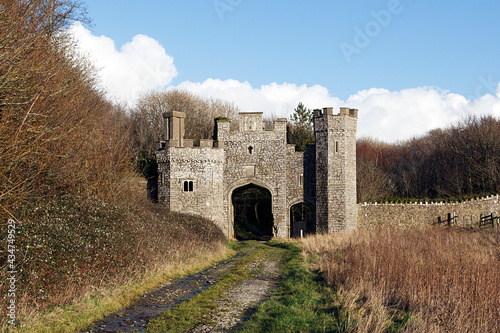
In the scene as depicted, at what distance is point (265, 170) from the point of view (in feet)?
94.3

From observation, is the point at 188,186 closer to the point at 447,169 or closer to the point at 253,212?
the point at 253,212

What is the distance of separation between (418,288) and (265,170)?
19.6m

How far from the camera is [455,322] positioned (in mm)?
7184

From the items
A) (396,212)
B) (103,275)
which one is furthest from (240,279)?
(396,212)

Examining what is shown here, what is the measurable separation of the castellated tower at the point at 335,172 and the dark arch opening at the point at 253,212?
35.0 ft

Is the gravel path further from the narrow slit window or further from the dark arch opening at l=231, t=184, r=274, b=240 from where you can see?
the dark arch opening at l=231, t=184, r=274, b=240

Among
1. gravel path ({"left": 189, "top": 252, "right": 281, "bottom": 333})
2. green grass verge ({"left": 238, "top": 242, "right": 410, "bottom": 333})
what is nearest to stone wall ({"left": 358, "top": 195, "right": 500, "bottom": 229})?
gravel path ({"left": 189, "top": 252, "right": 281, "bottom": 333})

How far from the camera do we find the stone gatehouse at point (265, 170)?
27.5 m

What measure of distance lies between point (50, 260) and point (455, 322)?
722cm

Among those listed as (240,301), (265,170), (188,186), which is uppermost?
(265,170)

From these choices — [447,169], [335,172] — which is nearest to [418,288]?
[335,172]

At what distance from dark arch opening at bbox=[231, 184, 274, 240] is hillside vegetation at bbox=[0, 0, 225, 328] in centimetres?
2232

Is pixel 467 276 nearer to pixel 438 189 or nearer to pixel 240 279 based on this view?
pixel 240 279

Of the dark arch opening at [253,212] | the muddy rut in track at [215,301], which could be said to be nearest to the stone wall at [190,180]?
the dark arch opening at [253,212]
